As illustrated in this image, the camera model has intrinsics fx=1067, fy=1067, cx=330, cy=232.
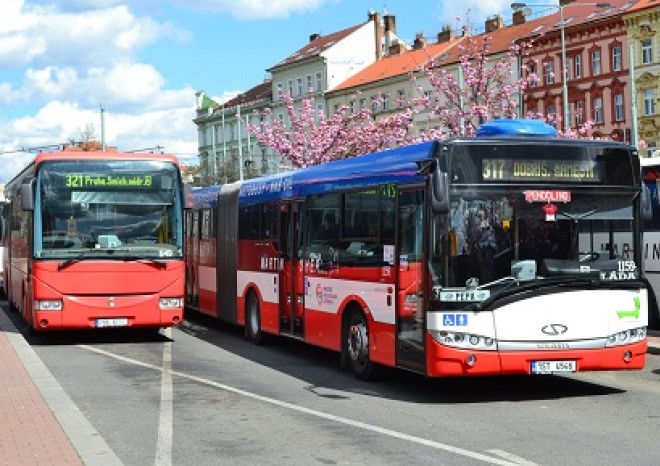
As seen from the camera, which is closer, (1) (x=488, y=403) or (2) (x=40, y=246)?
(1) (x=488, y=403)

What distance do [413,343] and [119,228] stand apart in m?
7.72

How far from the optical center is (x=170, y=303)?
59.9 ft

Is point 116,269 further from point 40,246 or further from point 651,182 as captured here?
point 651,182

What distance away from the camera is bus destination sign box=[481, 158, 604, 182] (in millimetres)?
11469

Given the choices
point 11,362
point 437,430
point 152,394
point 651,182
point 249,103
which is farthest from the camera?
point 249,103

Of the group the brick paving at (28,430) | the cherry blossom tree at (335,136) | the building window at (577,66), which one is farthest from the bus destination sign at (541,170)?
the building window at (577,66)

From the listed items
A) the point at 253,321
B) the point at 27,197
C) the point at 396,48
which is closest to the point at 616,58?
the point at 396,48

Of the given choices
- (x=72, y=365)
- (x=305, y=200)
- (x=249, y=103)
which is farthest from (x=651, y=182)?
(x=249, y=103)

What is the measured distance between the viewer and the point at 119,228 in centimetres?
1797

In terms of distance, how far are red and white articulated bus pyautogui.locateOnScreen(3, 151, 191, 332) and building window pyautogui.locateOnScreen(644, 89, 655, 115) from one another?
5114 cm

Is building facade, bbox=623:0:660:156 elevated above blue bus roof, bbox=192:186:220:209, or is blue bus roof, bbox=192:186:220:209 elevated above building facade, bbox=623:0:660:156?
building facade, bbox=623:0:660:156

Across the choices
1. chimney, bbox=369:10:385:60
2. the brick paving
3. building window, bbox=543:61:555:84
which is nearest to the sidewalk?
the brick paving

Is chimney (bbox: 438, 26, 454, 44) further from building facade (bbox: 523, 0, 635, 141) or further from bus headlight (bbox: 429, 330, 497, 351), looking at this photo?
bus headlight (bbox: 429, 330, 497, 351)

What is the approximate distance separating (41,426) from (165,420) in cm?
127
